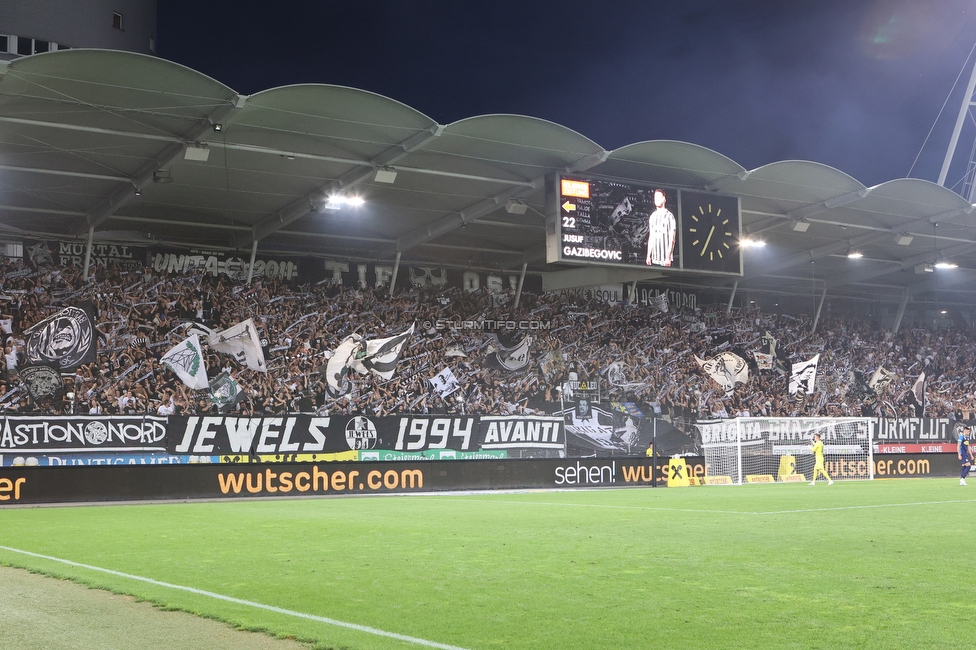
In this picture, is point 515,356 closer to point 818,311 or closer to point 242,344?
point 242,344

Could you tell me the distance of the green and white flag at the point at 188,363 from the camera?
1222 inches

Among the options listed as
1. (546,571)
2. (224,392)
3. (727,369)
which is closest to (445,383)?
(224,392)

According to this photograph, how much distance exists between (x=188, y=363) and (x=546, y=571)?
2345cm

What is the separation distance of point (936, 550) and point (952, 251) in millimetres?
34613

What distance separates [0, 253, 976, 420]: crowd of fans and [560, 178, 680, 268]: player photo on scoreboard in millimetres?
9496

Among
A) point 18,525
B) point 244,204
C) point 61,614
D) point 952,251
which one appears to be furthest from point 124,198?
point 952,251

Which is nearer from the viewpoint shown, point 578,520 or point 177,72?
point 578,520

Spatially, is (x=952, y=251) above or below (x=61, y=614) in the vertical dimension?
above

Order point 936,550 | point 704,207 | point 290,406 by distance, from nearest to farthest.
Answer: point 936,550 → point 704,207 → point 290,406

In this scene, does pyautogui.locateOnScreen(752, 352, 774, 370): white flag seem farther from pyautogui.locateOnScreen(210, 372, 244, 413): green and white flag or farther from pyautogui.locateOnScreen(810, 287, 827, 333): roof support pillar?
pyautogui.locateOnScreen(210, 372, 244, 413): green and white flag

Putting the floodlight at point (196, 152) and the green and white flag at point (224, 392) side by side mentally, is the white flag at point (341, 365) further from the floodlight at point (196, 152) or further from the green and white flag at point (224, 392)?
the floodlight at point (196, 152)

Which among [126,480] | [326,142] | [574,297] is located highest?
[326,142]

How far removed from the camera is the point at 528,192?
3022 centimetres

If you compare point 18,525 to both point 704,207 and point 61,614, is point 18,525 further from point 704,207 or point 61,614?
point 704,207
